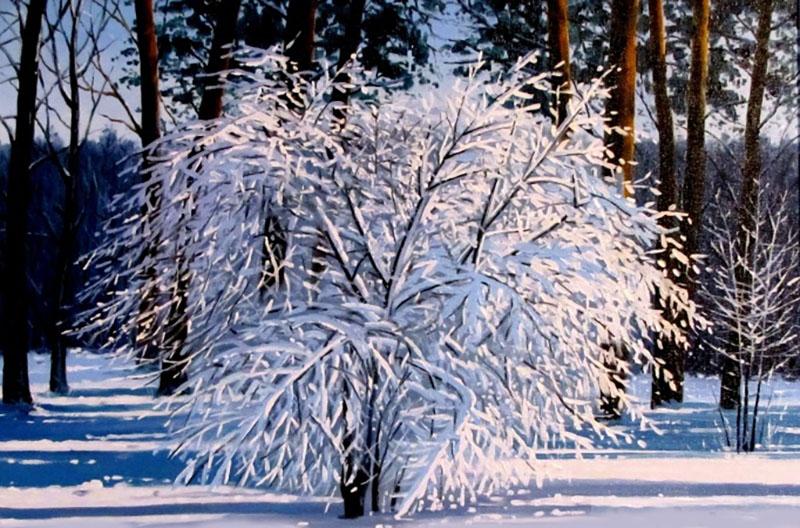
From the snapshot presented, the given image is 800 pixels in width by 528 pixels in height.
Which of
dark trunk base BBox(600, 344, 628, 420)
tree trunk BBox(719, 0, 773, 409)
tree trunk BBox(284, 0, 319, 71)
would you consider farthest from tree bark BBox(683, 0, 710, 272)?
tree trunk BBox(284, 0, 319, 71)

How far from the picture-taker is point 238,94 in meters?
4.77

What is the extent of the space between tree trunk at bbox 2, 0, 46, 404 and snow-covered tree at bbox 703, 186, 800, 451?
462 centimetres

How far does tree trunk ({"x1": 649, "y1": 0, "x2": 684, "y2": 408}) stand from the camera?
7750 millimetres

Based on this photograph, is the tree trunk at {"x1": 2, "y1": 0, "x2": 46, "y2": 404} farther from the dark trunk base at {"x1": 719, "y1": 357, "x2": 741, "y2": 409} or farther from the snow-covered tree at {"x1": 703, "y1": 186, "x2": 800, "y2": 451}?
the dark trunk base at {"x1": 719, "y1": 357, "x2": 741, "y2": 409}

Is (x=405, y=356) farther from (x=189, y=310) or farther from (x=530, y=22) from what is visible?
(x=530, y=22)

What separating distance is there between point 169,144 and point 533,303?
180cm

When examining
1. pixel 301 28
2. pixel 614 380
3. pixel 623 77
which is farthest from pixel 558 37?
pixel 614 380

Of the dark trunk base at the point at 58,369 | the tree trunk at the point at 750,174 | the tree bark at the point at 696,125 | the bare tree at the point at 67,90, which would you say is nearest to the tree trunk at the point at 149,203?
the bare tree at the point at 67,90

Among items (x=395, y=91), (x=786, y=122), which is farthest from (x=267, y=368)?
(x=786, y=122)

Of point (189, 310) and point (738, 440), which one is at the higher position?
point (189, 310)

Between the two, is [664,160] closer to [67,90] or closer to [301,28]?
[301,28]

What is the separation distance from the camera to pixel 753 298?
705 centimetres

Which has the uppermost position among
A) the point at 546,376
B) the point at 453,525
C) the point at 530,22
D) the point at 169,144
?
the point at 530,22

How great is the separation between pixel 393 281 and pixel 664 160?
14.7 feet
